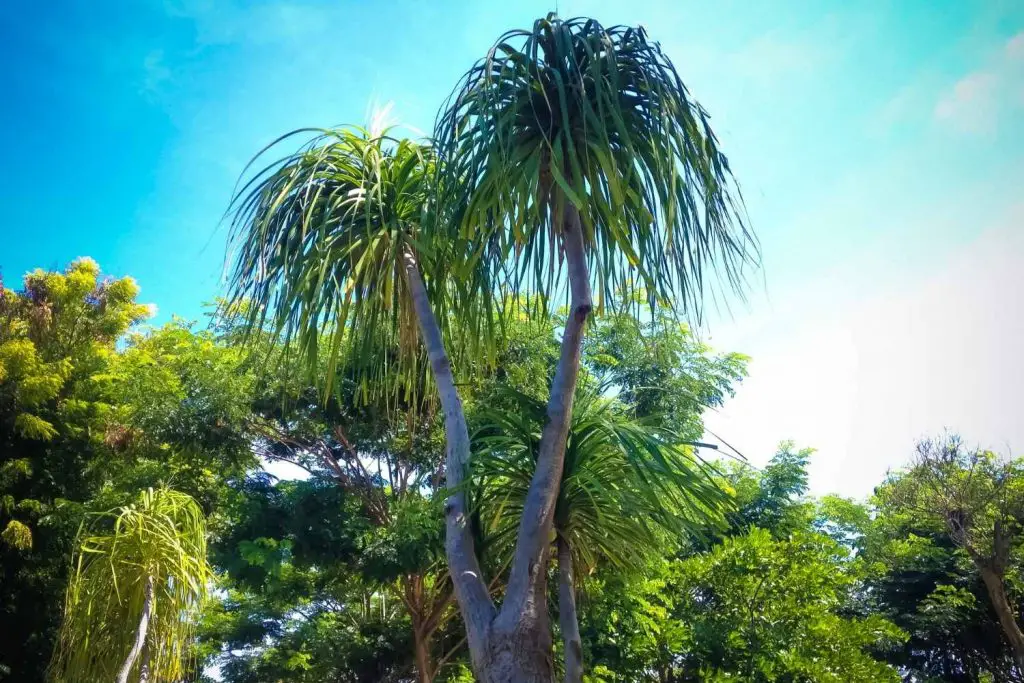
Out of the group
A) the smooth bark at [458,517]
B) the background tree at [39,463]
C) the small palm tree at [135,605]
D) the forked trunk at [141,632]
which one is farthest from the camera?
the background tree at [39,463]

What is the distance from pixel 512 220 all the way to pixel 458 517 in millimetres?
1301

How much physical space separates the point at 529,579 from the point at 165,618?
4.19 metres

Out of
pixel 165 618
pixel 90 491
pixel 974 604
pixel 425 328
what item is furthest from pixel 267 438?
pixel 974 604

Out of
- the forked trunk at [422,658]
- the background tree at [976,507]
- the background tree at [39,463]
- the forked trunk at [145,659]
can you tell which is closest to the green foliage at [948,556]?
the background tree at [976,507]

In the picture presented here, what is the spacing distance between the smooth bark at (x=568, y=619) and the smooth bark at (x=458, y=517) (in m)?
0.36

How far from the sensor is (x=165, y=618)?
18.6 ft

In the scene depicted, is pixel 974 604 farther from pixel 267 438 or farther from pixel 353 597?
pixel 267 438

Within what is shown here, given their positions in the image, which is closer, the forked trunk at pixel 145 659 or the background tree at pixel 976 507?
the forked trunk at pixel 145 659

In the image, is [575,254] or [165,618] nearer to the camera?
[575,254]

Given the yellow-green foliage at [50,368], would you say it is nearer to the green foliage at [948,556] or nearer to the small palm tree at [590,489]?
the small palm tree at [590,489]

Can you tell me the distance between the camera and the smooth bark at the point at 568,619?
2930mm

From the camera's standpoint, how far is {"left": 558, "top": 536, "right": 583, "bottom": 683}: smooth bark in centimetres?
293

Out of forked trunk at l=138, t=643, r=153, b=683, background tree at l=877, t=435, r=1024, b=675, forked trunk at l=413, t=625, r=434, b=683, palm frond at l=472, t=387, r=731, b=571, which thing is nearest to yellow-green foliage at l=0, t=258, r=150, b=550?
forked trunk at l=413, t=625, r=434, b=683

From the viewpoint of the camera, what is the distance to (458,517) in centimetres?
311
